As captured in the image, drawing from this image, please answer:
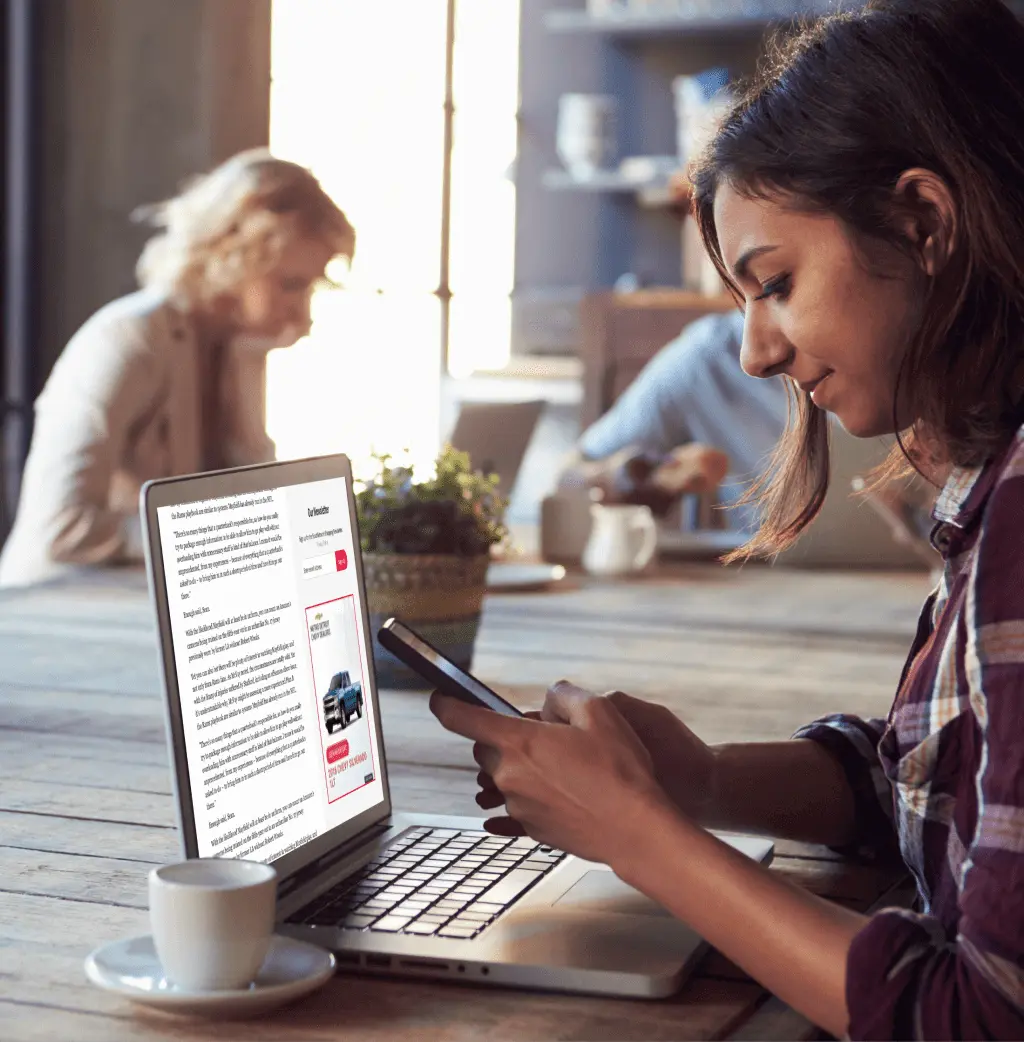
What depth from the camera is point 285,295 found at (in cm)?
328

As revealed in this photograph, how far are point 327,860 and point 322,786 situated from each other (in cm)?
5

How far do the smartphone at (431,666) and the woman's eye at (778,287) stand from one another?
0.30m

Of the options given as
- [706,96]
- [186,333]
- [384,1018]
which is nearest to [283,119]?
[706,96]

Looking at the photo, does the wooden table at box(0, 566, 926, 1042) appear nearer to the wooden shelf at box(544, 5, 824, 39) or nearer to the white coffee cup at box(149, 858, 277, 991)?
the white coffee cup at box(149, 858, 277, 991)

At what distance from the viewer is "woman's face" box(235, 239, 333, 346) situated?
3.24m

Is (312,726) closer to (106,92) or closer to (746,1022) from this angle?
(746,1022)

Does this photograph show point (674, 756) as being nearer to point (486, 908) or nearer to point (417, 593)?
point (486, 908)

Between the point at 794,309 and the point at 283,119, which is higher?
the point at 283,119

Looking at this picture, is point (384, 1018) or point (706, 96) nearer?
point (384, 1018)

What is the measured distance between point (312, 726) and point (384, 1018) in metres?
0.25

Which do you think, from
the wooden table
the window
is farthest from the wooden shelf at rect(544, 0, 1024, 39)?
the wooden table

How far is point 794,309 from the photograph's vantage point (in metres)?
0.97

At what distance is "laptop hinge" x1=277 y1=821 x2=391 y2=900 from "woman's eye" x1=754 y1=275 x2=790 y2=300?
1.47ft

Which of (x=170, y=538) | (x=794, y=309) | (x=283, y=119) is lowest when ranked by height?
(x=170, y=538)
